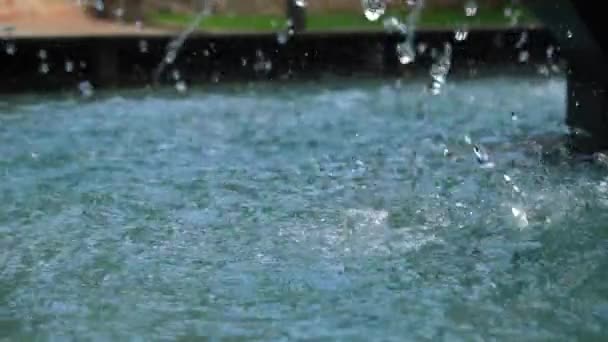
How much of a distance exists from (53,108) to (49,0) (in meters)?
7.62

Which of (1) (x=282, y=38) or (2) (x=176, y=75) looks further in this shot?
(1) (x=282, y=38)

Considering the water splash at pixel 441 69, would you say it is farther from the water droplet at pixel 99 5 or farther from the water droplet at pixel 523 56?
the water droplet at pixel 99 5

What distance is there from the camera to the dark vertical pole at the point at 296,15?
9227 mm

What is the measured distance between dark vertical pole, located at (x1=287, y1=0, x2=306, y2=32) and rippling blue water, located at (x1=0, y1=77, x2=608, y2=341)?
3.20m

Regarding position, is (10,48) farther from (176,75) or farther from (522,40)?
(522,40)

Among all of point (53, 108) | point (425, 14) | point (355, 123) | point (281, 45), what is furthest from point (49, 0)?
point (355, 123)

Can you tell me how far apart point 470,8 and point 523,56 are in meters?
5.08

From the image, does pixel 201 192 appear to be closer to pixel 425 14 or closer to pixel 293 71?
pixel 293 71

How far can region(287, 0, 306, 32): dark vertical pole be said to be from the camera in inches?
363

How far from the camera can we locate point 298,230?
339 centimetres

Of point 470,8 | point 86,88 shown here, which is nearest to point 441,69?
point 86,88

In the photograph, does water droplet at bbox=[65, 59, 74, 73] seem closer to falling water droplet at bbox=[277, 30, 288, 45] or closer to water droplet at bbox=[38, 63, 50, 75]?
water droplet at bbox=[38, 63, 50, 75]

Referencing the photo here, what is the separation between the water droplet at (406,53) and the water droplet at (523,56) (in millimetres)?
872

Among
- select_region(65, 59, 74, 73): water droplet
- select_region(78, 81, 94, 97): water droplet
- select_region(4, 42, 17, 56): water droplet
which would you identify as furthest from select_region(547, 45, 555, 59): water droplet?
select_region(4, 42, 17, 56): water droplet
